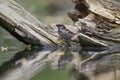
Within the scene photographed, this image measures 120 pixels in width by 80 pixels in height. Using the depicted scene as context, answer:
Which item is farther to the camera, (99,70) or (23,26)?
(23,26)

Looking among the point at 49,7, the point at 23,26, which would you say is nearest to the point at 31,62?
the point at 23,26

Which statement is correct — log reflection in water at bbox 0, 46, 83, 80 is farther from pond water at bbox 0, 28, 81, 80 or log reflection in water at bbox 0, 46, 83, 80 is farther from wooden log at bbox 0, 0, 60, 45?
wooden log at bbox 0, 0, 60, 45

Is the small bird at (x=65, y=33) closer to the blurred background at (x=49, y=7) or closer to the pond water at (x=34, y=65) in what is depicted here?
the pond water at (x=34, y=65)

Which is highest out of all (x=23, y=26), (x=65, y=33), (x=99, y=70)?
(x=23, y=26)

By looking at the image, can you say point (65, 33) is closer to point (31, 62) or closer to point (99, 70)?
point (31, 62)

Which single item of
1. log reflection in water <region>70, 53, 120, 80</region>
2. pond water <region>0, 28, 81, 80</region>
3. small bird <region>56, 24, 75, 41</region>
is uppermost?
small bird <region>56, 24, 75, 41</region>

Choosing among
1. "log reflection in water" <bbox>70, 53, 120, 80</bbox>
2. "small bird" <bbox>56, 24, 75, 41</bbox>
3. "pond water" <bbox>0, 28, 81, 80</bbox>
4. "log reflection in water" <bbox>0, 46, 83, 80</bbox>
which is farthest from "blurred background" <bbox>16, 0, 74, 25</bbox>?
"log reflection in water" <bbox>70, 53, 120, 80</bbox>

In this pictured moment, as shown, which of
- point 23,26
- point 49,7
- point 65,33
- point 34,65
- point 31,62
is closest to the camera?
point 34,65

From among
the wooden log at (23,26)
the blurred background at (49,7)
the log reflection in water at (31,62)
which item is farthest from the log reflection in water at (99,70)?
the blurred background at (49,7)

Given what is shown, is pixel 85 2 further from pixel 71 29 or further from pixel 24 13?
pixel 24 13
